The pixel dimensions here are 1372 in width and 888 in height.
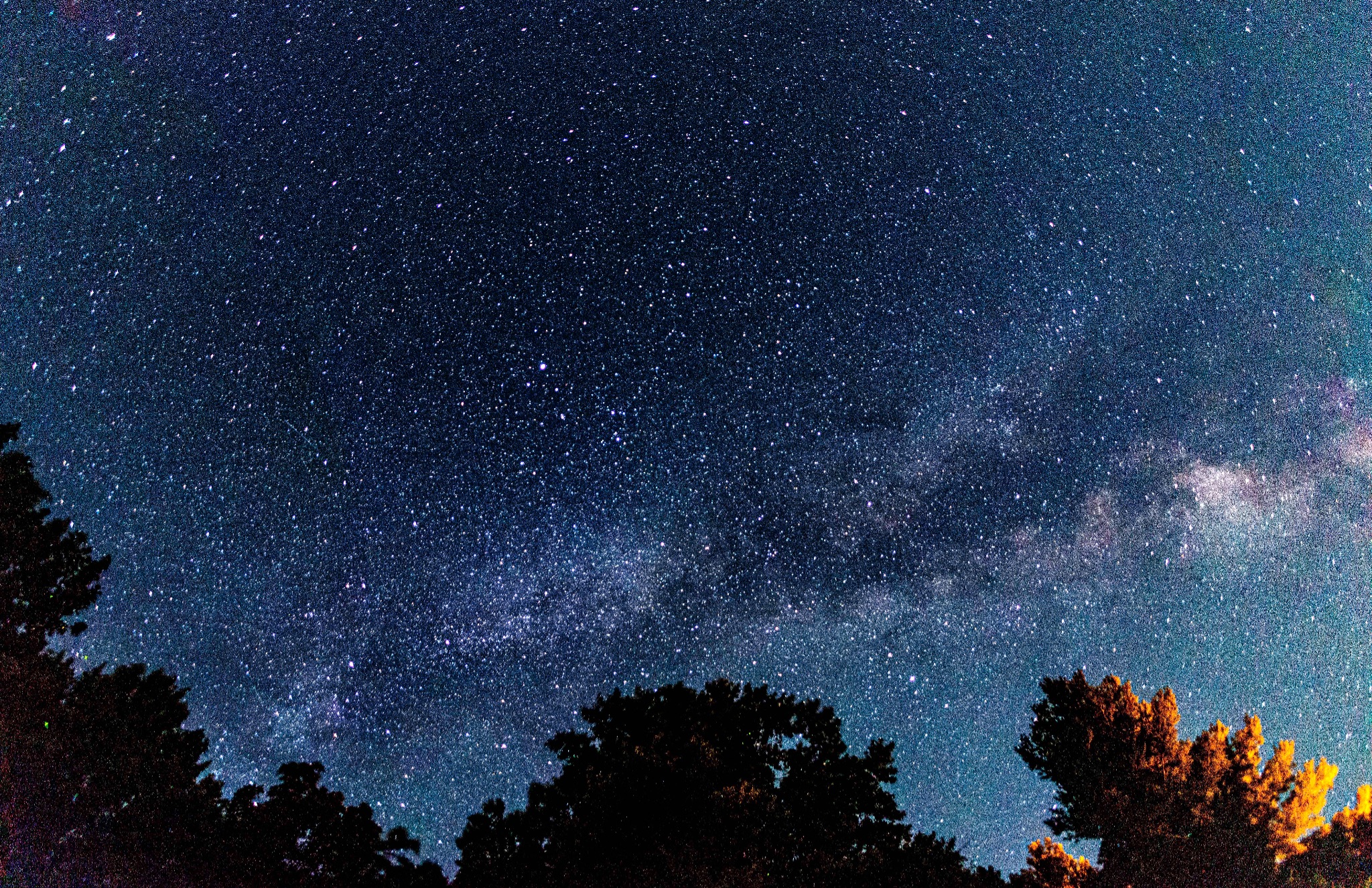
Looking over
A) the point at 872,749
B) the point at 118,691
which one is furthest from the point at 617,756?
the point at 118,691

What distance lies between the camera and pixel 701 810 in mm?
13195

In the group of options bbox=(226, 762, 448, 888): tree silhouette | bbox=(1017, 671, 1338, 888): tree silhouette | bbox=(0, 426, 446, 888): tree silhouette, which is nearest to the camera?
bbox=(0, 426, 446, 888): tree silhouette

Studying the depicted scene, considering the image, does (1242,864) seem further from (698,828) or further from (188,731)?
(188,731)

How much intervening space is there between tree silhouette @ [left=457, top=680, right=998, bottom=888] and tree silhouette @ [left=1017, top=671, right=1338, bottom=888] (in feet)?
26.0

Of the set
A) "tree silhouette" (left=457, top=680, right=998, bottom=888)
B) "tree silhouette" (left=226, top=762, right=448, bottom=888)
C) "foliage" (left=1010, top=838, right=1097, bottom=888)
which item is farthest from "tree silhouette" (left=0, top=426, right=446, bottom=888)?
"foliage" (left=1010, top=838, right=1097, bottom=888)

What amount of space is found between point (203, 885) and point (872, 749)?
12024mm

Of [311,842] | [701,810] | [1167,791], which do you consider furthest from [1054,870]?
[311,842]

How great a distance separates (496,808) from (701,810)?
13.9 ft

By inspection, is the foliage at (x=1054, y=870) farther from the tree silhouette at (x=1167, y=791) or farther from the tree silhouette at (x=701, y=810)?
the tree silhouette at (x=701, y=810)

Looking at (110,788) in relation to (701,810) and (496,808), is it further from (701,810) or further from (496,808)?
(701,810)

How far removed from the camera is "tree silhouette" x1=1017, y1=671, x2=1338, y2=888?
17812 mm

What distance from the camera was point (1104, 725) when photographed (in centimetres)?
1919

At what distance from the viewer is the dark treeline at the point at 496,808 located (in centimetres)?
1074

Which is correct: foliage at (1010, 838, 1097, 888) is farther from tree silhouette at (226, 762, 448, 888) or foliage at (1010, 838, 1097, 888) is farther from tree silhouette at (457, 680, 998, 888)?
tree silhouette at (226, 762, 448, 888)
